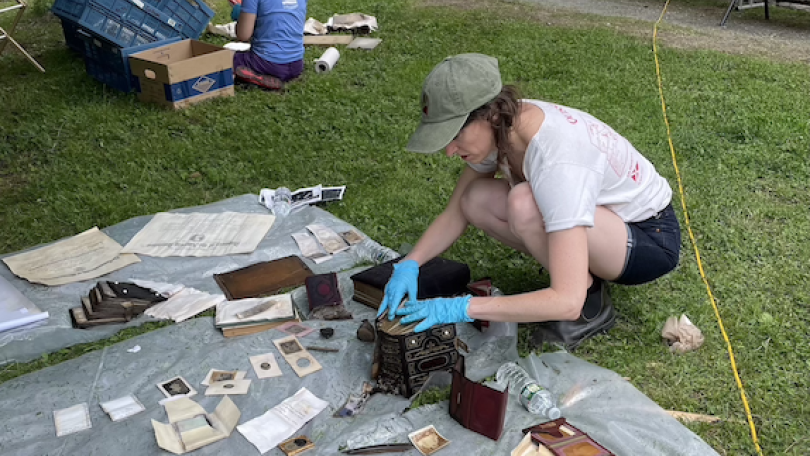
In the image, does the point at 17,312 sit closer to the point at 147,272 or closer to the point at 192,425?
the point at 147,272

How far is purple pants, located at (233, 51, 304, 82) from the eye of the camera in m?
5.81

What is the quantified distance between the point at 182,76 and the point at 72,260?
7.72ft

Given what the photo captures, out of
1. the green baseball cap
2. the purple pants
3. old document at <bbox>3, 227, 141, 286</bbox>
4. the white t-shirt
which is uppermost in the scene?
the green baseball cap

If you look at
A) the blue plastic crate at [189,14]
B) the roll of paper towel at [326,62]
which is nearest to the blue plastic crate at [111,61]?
the blue plastic crate at [189,14]

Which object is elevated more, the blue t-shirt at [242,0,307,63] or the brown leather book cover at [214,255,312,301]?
the blue t-shirt at [242,0,307,63]

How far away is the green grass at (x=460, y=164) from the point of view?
2783mm

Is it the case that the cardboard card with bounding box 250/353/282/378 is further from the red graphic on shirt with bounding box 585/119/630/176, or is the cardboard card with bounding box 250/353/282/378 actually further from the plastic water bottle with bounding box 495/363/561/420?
the red graphic on shirt with bounding box 585/119/630/176

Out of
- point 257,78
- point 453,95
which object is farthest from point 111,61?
point 453,95

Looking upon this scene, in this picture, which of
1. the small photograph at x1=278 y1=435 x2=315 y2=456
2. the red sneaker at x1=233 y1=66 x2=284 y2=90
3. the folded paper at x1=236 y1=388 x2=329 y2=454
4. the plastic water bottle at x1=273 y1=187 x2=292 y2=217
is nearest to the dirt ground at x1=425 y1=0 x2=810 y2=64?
the red sneaker at x1=233 y1=66 x2=284 y2=90

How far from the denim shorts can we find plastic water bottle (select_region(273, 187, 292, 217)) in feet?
6.41

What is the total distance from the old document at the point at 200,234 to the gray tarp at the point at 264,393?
0.49m

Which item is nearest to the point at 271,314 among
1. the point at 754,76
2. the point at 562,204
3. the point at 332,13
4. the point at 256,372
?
the point at 256,372

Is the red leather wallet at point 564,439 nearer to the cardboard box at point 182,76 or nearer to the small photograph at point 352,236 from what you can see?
the small photograph at point 352,236

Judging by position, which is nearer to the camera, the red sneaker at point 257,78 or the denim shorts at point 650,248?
the denim shorts at point 650,248
